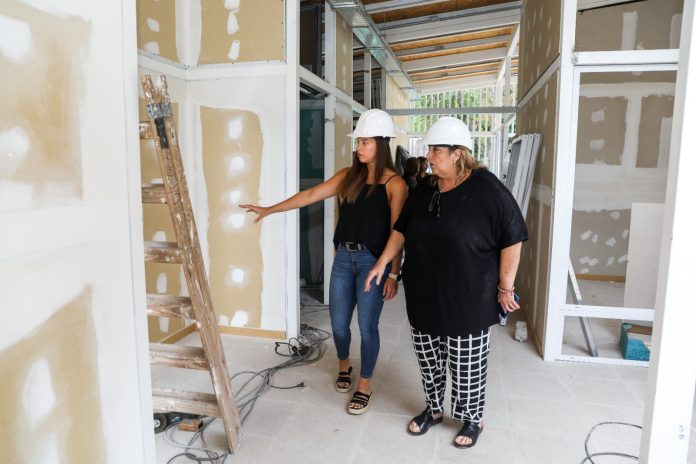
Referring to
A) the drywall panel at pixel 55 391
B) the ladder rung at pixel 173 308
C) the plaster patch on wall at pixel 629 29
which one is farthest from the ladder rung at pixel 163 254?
the plaster patch on wall at pixel 629 29

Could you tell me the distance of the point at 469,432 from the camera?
8.01 ft

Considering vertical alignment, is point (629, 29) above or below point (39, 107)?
above

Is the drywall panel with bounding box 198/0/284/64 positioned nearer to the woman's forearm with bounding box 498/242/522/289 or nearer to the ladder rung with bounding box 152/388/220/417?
the woman's forearm with bounding box 498/242/522/289

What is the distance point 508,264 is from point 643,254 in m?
2.46

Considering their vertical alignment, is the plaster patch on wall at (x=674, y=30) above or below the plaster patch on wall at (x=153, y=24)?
above

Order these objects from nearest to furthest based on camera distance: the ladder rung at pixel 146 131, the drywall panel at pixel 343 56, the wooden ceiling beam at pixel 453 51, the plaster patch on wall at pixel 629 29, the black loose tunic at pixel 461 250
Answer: the ladder rung at pixel 146 131 → the black loose tunic at pixel 461 250 → the drywall panel at pixel 343 56 → the plaster patch on wall at pixel 629 29 → the wooden ceiling beam at pixel 453 51

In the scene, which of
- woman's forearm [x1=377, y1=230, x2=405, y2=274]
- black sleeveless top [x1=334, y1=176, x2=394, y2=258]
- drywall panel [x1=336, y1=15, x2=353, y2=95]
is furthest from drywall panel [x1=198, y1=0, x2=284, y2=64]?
woman's forearm [x1=377, y1=230, x2=405, y2=274]

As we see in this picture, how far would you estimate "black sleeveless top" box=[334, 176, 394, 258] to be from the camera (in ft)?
8.61

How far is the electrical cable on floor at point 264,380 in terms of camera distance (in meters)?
2.34

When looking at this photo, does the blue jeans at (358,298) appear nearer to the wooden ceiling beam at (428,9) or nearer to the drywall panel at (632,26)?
the wooden ceiling beam at (428,9)

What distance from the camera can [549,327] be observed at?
3480mm

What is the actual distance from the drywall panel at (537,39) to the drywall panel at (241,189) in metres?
2.07

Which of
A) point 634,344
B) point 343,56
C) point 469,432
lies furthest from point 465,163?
point 343,56

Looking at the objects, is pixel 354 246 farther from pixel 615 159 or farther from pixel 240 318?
pixel 615 159
